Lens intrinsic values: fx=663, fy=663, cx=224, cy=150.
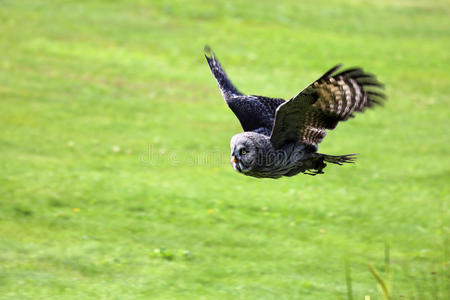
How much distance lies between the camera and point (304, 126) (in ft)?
23.7

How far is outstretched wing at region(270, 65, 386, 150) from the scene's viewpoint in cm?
662

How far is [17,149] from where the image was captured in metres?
16.8

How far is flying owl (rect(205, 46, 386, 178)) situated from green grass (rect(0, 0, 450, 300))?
1.65 meters

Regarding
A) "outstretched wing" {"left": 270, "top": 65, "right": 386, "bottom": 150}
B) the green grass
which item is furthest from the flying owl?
the green grass

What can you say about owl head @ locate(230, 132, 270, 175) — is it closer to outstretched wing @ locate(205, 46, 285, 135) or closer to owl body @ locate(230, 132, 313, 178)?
owl body @ locate(230, 132, 313, 178)

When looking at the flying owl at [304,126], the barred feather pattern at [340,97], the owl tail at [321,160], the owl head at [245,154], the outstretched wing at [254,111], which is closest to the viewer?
the barred feather pattern at [340,97]

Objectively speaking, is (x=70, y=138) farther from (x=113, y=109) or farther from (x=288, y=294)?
(x=288, y=294)

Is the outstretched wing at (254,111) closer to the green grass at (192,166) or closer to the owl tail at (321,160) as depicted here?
the owl tail at (321,160)

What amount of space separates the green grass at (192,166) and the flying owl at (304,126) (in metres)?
1.65

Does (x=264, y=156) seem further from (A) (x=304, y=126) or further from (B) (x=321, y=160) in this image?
(B) (x=321, y=160)

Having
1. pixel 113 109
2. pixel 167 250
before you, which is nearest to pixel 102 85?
pixel 113 109

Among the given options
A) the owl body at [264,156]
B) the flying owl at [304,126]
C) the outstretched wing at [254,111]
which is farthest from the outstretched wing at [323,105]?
the outstretched wing at [254,111]

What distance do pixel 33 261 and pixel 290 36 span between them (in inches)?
900

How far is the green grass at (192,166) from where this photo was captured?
10930mm
